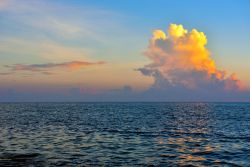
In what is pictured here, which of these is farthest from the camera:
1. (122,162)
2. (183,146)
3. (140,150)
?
(183,146)

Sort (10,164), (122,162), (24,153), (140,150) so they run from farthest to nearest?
(140,150) → (24,153) → (122,162) → (10,164)

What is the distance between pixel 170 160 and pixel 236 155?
7920 millimetres

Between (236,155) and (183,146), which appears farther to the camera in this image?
(183,146)

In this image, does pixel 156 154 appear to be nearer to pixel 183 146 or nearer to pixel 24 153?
pixel 183 146

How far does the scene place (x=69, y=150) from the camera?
3566 cm

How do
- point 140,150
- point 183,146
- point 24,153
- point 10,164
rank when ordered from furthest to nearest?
1. point 183,146
2. point 140,150
3. point 24,153
4. point 10,164

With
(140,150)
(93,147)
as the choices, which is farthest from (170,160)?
(93,147)

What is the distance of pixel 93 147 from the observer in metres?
37.8

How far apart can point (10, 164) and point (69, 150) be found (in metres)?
Result: 8.50

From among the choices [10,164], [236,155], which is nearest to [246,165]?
[236,155]

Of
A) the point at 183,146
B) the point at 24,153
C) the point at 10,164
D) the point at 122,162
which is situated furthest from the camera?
the point at 183,146

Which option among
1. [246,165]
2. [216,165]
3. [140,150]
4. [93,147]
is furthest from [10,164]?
[246,165]

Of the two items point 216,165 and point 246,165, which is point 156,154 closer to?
point 216,165

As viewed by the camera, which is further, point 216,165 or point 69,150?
point 69,150
